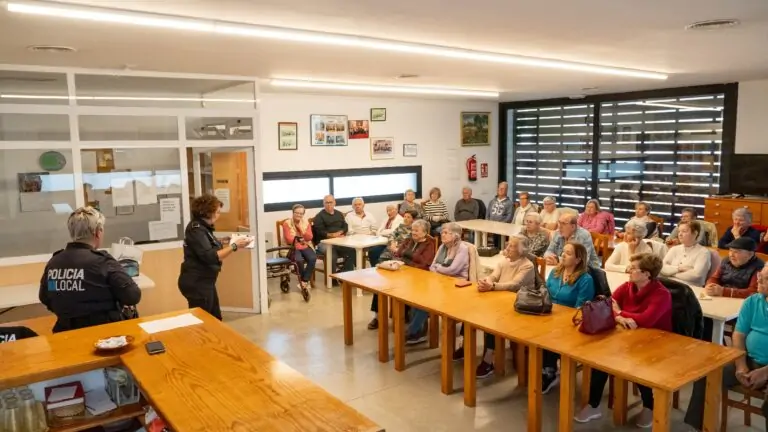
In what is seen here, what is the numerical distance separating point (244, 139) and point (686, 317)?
4.65 metres

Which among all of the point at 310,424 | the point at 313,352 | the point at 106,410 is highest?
the point at 310,424

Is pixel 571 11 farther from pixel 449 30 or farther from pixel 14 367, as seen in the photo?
pixel 14 367

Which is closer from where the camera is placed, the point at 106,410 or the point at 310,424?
the point at 310,424

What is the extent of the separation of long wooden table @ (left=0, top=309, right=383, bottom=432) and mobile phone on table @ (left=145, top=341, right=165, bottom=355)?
3cm

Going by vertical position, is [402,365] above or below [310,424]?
below

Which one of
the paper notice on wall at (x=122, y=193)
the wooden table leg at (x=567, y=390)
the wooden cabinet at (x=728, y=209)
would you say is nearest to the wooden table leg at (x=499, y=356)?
the wooden table leg at (x=567, y=390)

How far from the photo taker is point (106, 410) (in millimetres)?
2949

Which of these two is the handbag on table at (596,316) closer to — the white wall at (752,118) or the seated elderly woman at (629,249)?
the seated elderly woman at (629,249)

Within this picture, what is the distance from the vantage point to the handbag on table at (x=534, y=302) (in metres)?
4.09

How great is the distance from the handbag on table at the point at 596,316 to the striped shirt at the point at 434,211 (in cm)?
610

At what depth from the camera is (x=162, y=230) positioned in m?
6.21

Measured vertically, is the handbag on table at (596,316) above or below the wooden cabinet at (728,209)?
below

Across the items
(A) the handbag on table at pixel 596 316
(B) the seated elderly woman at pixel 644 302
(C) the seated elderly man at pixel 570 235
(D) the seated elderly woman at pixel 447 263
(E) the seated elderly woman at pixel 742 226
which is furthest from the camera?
(E) the seated elderly woman at pixel 742 226

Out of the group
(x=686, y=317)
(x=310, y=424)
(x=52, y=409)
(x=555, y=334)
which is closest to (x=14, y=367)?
(x=52, y=409)
